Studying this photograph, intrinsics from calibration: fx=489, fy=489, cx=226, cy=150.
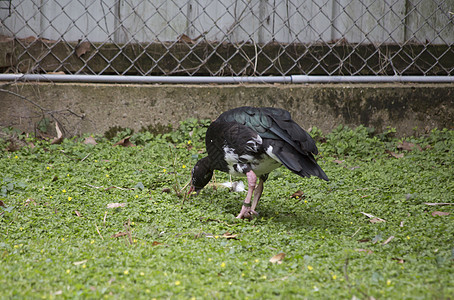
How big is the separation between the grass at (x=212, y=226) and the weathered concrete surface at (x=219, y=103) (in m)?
0.23

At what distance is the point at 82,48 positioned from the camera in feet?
19.0

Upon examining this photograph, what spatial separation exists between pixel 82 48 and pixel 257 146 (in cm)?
315

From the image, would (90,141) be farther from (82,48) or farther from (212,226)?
(212,226)

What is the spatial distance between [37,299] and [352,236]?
2.00m

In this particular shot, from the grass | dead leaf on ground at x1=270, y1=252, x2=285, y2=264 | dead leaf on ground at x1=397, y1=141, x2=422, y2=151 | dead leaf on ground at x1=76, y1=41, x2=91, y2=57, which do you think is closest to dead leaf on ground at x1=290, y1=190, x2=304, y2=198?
the grass

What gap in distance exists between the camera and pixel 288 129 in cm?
352

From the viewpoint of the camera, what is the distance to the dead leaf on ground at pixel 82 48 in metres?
5.79

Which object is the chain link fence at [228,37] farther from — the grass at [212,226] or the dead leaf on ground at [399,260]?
the dead leaf on ground at [399,260]

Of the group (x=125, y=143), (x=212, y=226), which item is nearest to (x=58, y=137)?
(x=125, y=143)

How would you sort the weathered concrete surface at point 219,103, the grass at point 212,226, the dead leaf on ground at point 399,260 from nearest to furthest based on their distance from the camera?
the grass at point 212,226 < the dead leaf on ground at point 399,260 < the weathered concrete surface at point 219,103

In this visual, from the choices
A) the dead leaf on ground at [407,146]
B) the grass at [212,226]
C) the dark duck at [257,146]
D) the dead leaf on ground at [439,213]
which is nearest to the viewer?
the grass at [212,226]

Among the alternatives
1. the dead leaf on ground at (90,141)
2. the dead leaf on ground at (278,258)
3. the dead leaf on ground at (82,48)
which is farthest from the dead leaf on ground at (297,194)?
the dead leaf on ground at (82,48)

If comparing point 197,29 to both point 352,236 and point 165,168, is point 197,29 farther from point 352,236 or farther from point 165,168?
point 352,236

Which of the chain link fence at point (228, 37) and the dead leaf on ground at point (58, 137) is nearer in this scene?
the dead leaf on ground at point (58, 137)
